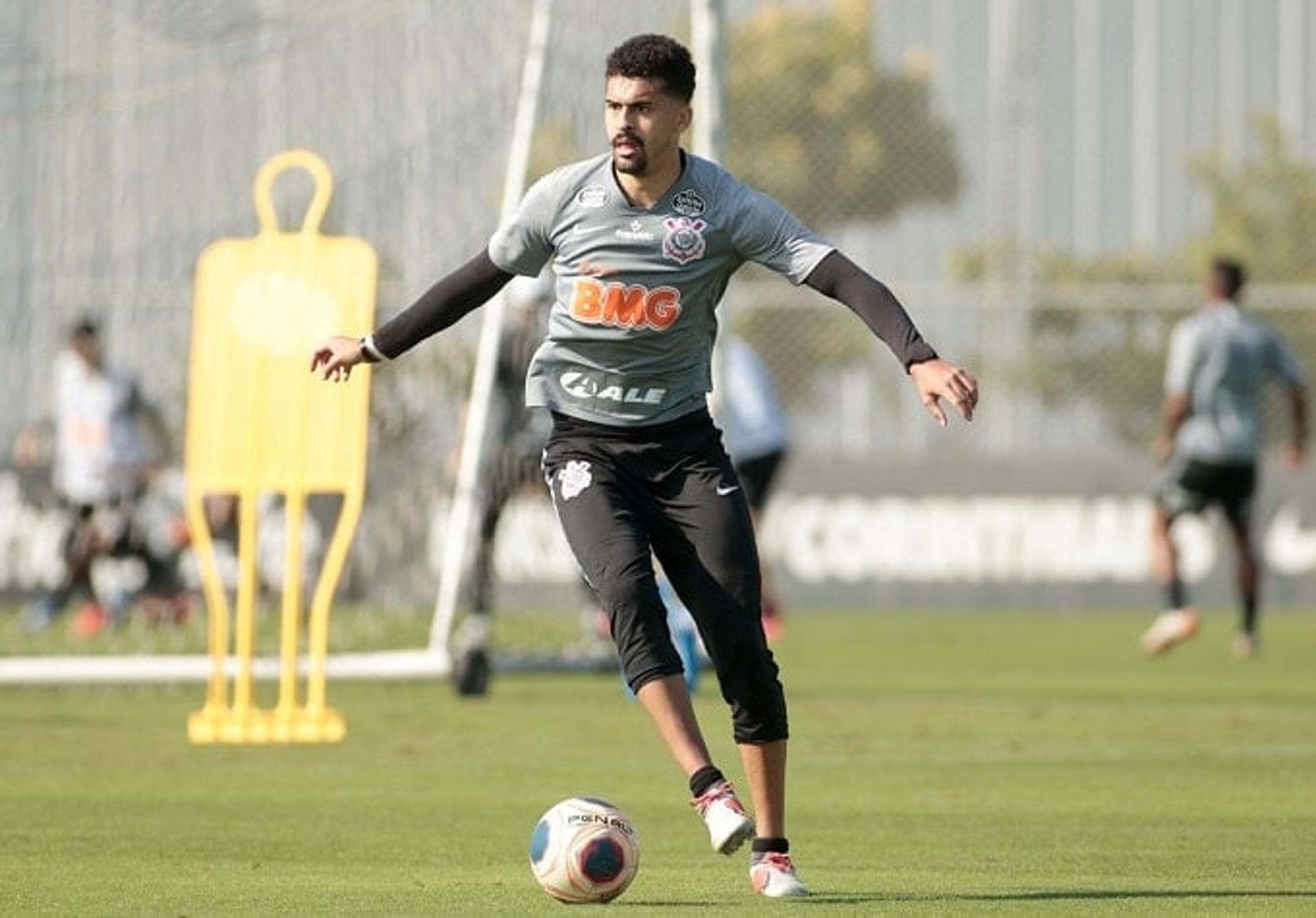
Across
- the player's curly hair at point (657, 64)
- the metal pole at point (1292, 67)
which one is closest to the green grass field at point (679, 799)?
the player's curly hair at point (657, 64)

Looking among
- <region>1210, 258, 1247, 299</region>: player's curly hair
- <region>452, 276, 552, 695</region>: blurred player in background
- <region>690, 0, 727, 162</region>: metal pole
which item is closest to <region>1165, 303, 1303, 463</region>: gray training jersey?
<region>1210, 258, 1247, 299</region>: player's curly hair

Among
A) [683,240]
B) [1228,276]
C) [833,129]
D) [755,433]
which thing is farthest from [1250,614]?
[683,240]

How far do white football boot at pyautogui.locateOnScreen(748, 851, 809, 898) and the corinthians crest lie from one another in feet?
5.29

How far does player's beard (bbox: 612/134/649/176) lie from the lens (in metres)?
8.57

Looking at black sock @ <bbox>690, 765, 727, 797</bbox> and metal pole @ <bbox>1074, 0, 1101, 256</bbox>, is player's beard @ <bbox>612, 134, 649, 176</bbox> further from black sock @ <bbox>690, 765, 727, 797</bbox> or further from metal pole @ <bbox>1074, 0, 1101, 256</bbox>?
metal pole @ <bbox>1074, 0, 1101, 256</bbox>

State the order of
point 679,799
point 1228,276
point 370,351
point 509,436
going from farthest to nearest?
1. point 1228,276
2. point 509,436
3. point 679,799
4. point 370,351

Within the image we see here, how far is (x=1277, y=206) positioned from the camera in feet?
93.2

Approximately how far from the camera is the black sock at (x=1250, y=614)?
20.5m

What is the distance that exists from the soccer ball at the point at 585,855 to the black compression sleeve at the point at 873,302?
1.40 metres

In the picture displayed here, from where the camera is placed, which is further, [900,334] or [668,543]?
[668,543]

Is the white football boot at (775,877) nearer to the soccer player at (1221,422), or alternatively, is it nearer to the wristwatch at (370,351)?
the wristwatch at (370,351)

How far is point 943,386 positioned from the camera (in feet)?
26.3

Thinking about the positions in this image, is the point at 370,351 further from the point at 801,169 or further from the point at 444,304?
the point at 801,169

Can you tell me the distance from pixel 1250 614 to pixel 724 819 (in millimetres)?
12888
